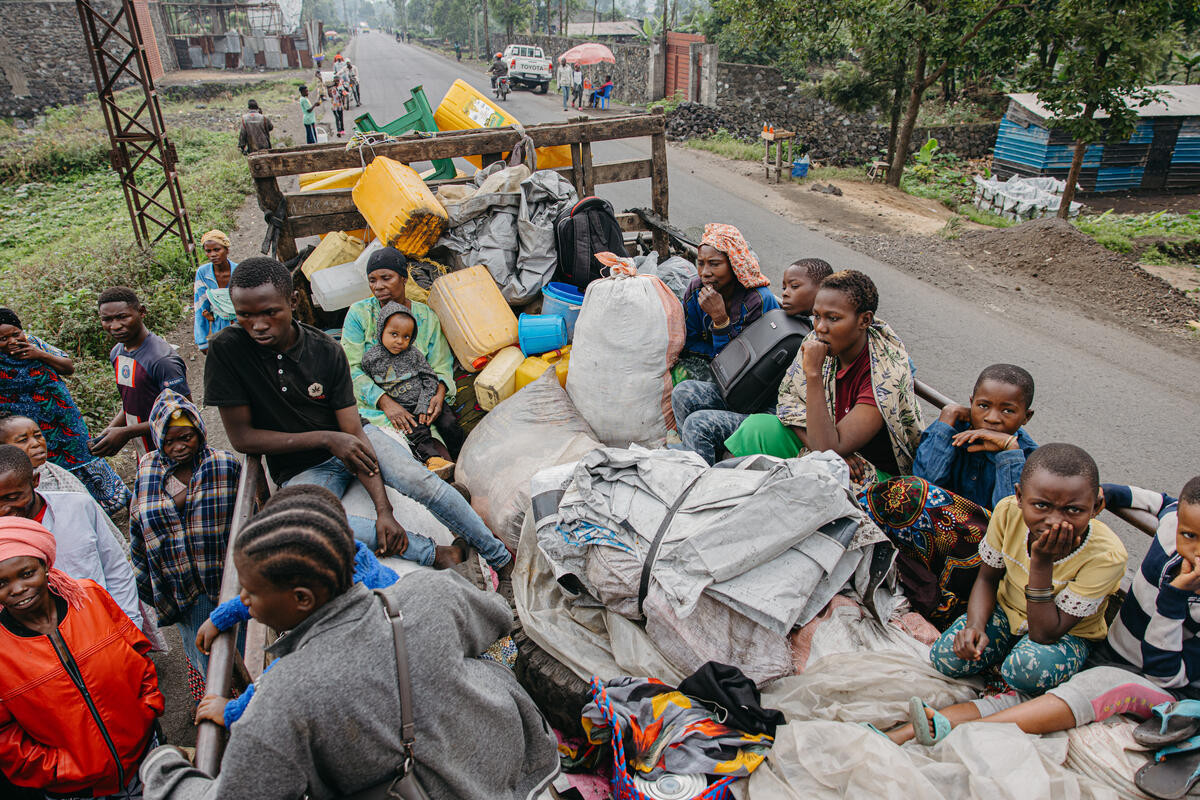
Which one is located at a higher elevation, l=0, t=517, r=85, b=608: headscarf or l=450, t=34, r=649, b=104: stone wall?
l=450, t=34, r=649, b=104: stone wall

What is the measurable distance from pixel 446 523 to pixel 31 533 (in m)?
1.38

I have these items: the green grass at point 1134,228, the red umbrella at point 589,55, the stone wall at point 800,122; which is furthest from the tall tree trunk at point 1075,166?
the red umbrella at point 589,55

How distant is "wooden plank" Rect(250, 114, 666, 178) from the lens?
4.55m

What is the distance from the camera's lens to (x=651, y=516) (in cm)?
247

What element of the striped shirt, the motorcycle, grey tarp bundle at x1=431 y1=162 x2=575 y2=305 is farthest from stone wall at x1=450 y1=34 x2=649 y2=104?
the striped shirt

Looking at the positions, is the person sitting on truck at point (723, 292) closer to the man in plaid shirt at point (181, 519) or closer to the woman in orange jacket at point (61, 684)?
the man in plaid shirt at point (181, 519)

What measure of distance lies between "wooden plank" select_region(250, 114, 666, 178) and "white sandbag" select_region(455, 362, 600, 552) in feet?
7.14

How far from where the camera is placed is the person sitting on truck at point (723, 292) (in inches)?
141

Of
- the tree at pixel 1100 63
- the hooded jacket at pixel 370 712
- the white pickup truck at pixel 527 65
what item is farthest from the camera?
the white pickup truck at pixel 527 65

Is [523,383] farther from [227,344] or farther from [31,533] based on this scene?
[31,533]

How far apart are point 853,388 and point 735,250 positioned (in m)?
1.00

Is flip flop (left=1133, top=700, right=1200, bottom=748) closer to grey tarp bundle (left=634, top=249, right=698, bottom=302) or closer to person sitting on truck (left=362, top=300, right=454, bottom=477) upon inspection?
person sitting on truck (left=362, top=300, right=454, bottom=477)

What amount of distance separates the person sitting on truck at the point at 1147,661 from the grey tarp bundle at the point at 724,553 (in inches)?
19.3

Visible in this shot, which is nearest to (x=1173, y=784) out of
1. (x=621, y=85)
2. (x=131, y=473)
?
(x=131, y=473)
